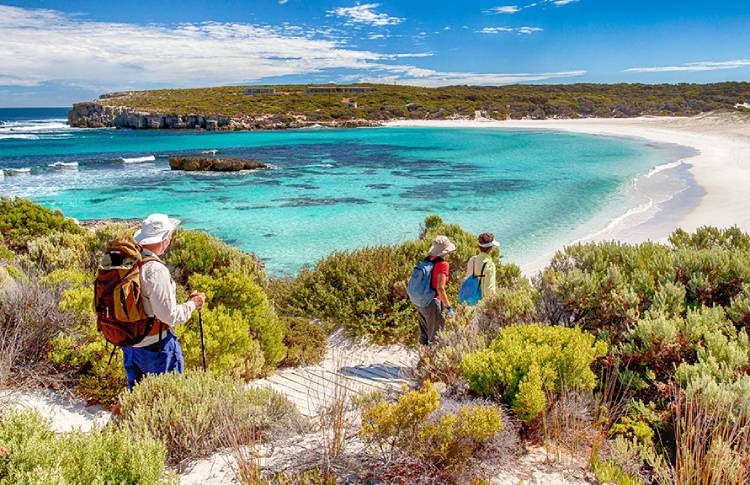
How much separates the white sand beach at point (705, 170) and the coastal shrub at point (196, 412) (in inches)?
362

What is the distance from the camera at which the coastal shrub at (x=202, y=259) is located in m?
7.88

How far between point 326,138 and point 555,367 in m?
58.7

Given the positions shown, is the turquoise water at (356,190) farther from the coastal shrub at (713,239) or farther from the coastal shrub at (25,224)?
the coastal shrub at (713,239)

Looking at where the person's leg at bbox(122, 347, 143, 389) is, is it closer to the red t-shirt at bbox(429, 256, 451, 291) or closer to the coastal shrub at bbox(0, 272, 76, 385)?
the coastal shrub at bbox(0, 272, 76, 385)

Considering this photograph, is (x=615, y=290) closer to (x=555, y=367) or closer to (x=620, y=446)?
(x=555, y=367)

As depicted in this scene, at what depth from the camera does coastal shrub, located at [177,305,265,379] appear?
5207 mm

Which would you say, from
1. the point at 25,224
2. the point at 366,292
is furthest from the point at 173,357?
the point at 25,224

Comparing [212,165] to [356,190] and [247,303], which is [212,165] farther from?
[247,303]

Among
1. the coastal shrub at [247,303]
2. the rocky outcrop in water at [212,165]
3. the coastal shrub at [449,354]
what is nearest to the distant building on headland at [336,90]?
the rocky outcrop in water at [212,165]

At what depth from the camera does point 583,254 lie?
6.36m

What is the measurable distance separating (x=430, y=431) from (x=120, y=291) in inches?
93.0

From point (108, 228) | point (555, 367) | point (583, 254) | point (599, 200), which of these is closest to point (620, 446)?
point (555, 367)

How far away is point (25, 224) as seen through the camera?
1243 centimetres

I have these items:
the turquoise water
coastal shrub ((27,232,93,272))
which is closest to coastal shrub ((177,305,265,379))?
coastal shrub ((27,232,93,272))
